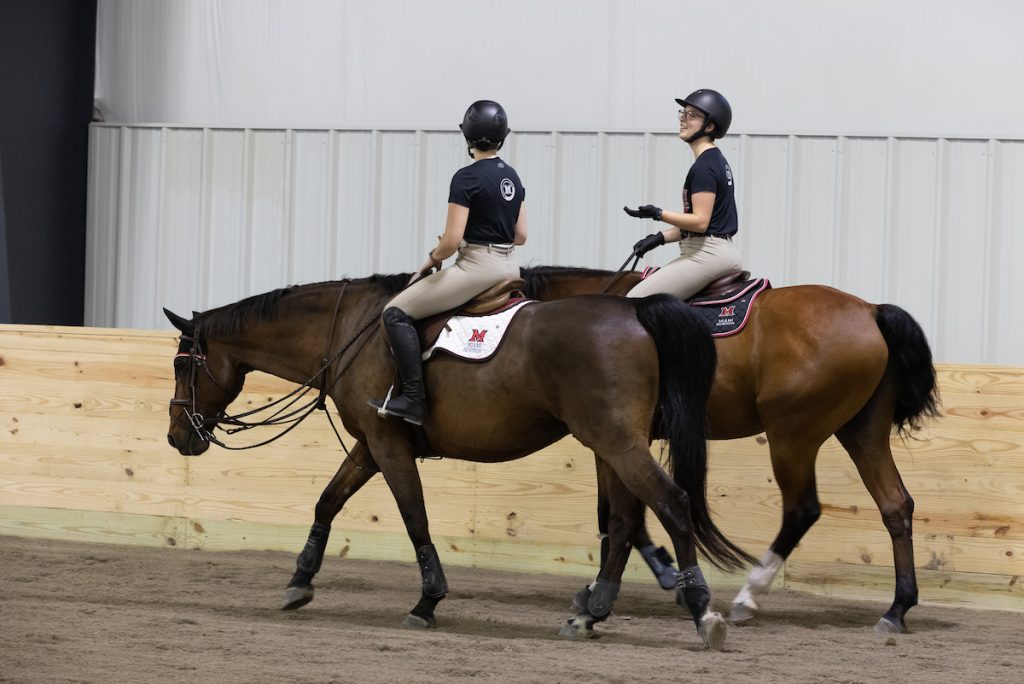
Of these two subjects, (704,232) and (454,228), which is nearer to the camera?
(454,228)

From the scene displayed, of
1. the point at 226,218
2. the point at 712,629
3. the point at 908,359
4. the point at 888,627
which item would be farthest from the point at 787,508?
the point at 226,218

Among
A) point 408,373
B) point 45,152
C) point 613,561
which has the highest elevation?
point 45,152

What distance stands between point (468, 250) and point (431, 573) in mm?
1417

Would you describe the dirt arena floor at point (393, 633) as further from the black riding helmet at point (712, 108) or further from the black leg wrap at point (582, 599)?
the black riding helmet at point (712, 108)

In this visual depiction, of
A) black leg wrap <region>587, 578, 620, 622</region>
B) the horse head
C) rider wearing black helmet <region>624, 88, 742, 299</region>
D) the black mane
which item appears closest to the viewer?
black leg wrap <region>587, 578, 620, 622</region>

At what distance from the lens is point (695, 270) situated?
524cm

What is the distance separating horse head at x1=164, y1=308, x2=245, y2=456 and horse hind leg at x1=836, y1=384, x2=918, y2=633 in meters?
3.01

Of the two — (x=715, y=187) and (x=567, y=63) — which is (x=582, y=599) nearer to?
(x=715, y=187)

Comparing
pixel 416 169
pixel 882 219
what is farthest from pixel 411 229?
pixel 882 219

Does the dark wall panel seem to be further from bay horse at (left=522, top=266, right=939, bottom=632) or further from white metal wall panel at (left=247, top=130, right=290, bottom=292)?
bay horse at (left=522, top=266, right=939, bottom=632)

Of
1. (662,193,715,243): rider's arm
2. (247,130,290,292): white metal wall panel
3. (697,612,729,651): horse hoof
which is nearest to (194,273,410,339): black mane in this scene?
(662,193,715,243): rider's arm

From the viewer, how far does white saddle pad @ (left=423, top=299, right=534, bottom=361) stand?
15.5ft

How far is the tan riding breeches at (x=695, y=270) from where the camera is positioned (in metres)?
5.24

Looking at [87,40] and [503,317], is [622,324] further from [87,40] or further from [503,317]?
[87,40]
